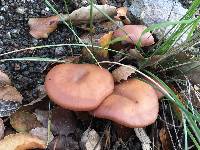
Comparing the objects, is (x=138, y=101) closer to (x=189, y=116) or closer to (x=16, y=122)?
(x=189, y=116)

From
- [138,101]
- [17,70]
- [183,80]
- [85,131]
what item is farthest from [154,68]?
[17,70]

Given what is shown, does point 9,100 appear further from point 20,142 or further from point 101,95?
point 101,95

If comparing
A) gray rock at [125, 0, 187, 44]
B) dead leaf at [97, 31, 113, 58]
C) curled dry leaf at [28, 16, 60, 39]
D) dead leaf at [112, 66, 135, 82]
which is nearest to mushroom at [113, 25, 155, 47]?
dead leaf at [97, 31, 113, 58]

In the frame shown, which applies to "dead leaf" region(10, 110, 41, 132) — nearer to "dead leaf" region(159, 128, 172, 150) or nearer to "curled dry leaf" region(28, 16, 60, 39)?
"curled dry leaf" region(28, 16, 60, 39)

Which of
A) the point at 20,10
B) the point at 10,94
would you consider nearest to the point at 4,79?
the point at 10,94

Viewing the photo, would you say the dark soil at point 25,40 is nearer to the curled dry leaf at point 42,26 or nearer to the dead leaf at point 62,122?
the curled dry leaf at point 42,26

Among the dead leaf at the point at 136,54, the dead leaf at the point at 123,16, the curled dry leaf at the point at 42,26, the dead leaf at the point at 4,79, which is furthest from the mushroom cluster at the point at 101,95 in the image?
the dead leaf at the point at 123,16
